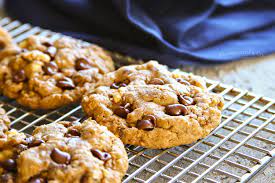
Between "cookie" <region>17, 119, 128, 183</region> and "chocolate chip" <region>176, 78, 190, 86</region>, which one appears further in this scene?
"chocolate chip" <region>176, 78, 190, 86</region>

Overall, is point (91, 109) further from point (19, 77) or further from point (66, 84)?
point (19, 77)

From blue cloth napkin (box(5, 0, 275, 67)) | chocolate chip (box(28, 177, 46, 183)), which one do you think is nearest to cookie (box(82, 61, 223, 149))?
chocolate chip (box(28, 177, 46, 183))

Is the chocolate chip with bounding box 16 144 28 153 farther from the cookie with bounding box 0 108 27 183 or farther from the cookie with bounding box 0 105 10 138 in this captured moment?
the cookie with bounding box 0 105 10 138

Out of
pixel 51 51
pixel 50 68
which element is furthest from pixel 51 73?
pixel 51 51

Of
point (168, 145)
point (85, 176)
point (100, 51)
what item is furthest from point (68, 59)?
point (85, 176)

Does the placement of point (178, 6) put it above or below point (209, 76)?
above

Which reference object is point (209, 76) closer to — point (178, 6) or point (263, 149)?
point (178, 6)
